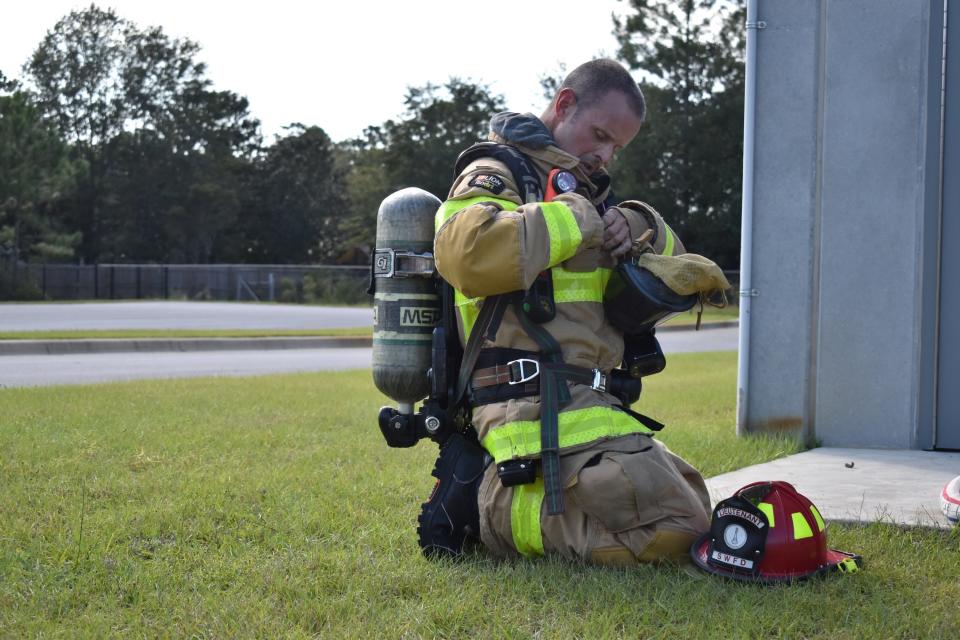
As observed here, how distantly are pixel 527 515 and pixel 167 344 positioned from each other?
1288 cm

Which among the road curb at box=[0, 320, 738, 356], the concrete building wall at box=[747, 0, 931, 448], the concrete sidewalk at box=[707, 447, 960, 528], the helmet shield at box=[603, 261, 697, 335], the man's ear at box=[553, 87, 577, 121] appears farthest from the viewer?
the road curb at box=[0, 320, 738, 356]

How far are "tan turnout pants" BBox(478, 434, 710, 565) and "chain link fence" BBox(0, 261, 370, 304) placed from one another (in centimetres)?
3510

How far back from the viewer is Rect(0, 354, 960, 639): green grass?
283 cm

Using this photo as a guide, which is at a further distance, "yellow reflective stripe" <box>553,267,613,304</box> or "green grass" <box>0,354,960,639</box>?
"yellow reflective stripe" <box>553,267,613,304</box>

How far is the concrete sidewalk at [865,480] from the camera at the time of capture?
419cm

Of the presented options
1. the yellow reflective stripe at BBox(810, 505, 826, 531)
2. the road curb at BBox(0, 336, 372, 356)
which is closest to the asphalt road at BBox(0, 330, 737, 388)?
the road curb at BBox(0, 336, 372, 356)

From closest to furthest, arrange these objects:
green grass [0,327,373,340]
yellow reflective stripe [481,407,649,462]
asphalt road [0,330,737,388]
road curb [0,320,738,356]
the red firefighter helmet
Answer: the red firefighter helmet → yellow reflective stripe [481,407,649,462] → asphalt road [0,330,737,388] → road curb [0,320,738,356] → green grass [0,327,373,340]

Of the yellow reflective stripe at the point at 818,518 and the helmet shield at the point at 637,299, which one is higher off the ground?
the helmet shield at the point at 637,299

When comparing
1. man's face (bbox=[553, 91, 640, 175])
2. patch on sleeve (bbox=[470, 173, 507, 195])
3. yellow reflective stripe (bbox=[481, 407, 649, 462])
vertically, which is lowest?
yellow reflective stripe (bbox=[481, 407, 649, 462])

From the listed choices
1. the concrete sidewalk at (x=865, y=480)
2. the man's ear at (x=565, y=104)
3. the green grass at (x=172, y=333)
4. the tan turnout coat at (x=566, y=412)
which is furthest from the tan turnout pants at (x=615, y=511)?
the green grass at (x=172, y=333)

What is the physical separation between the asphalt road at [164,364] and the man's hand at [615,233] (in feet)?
24.8

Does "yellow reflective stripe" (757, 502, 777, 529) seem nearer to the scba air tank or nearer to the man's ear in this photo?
the scba air tank

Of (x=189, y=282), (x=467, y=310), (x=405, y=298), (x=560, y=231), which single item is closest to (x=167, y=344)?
(x=405, y=298)

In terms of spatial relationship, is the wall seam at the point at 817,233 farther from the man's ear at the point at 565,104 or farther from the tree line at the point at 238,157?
the tree line at the point at 238,157
